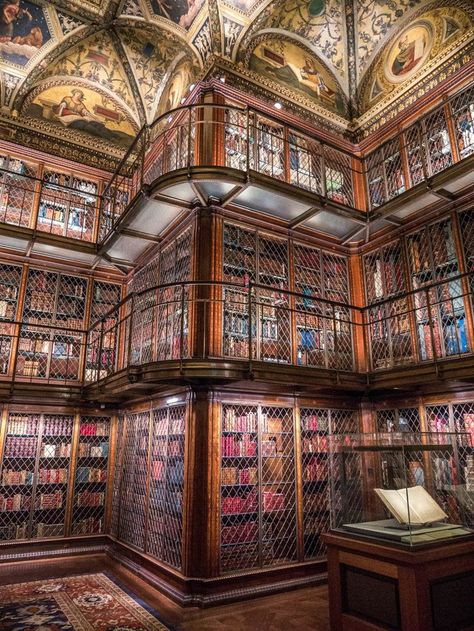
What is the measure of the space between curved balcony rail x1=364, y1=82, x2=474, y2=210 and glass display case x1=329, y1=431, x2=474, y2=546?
11.4 ft

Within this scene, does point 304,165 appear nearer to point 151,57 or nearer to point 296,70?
point 296,70

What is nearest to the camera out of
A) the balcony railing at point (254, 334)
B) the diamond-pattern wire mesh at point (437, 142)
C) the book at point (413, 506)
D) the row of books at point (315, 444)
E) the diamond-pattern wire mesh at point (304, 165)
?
the book at point (413, 506)

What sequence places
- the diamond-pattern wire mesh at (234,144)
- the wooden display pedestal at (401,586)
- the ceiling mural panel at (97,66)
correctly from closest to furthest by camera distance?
the wooden display pedestal at (401,586) → the diamond-pattern wire mesh at (234,144) → the ceiling mural panel at (97,66)

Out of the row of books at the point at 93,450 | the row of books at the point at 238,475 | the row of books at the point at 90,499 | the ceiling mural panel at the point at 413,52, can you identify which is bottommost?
the row of books at the point at 90,499

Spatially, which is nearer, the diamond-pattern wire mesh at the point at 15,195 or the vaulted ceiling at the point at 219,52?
the vaulted ceiling at the point at 219,52

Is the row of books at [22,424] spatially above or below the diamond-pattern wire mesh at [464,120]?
below

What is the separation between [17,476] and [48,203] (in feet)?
14.6

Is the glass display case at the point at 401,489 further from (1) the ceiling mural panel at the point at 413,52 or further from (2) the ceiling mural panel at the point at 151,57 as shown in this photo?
(2) the ceiling mural panel at the point at 151,57

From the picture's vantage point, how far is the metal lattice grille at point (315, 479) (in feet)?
19.6

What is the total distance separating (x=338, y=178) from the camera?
7754 mm

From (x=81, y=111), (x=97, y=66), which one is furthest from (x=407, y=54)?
(x=81, y=111)

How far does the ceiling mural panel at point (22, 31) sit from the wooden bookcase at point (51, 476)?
5906 mm

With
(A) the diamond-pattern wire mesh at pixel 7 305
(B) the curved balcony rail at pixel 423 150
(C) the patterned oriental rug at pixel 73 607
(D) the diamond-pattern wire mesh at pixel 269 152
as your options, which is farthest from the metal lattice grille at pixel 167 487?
(B) the curved balcony rail at pixel 423 150

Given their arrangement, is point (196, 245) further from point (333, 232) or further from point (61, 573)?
point (61, 573)
